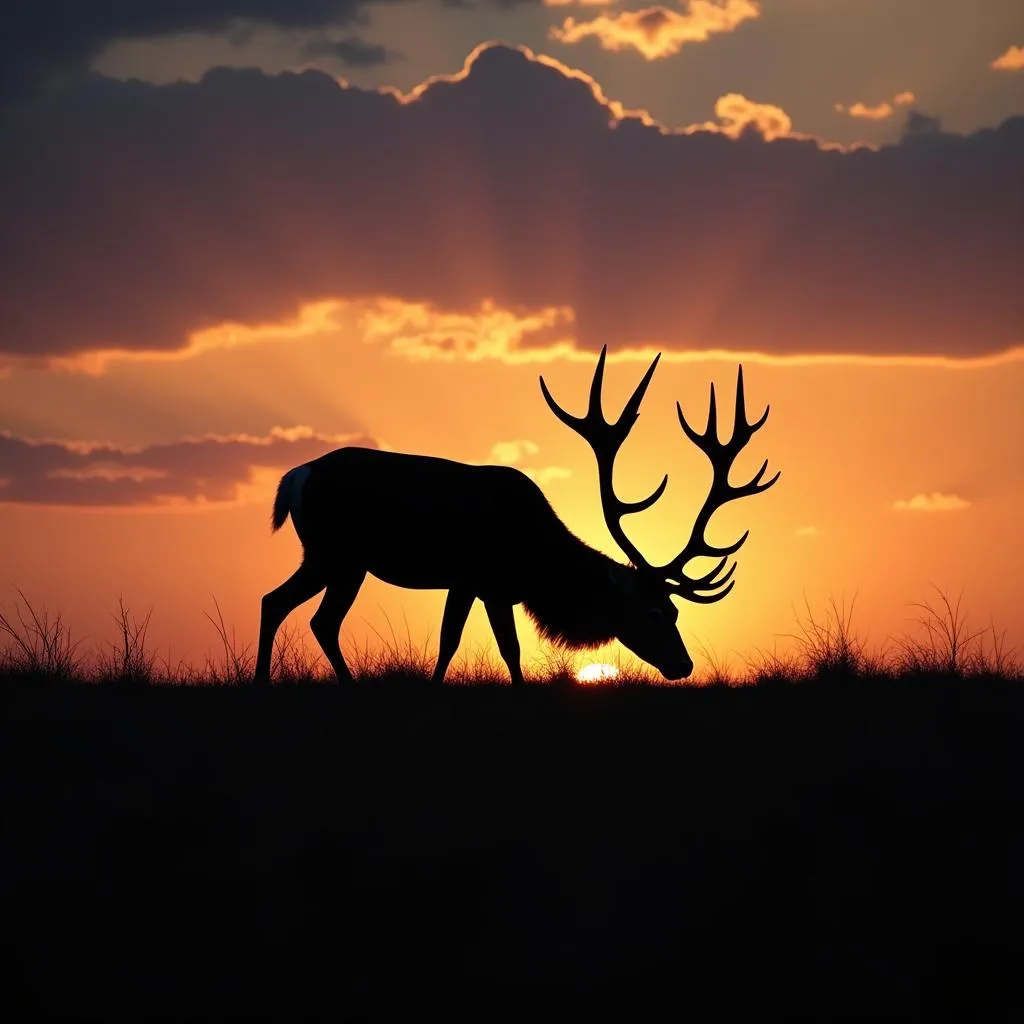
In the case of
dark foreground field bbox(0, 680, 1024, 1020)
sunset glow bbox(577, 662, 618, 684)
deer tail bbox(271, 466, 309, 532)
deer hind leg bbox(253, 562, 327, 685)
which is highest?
deer tail bbox(271, 466, 309, 532)

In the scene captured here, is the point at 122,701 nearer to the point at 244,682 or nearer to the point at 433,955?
the point at 244,682

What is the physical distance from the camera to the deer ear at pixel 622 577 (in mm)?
13289

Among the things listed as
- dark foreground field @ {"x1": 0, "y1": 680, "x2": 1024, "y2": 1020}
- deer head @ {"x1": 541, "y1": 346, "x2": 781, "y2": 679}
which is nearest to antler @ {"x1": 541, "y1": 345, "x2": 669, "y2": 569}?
deer head @ {"x1": 541, "y1": 346, "x2": 781, "y2": 679}

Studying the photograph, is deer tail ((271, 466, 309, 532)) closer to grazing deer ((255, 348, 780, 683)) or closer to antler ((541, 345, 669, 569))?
grazing deer ((255, 348, 780, 683))

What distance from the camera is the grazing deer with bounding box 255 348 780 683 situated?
12.9 m

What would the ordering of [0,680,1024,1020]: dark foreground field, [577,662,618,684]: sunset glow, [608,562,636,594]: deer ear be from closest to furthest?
[0,680,1024,1020]: dark foreground field, [577,662,618,684]: sunset glow, [608,562,636,594]: deer ear

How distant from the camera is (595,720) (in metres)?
8.66

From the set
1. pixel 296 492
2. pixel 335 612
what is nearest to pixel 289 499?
pixel 296 492

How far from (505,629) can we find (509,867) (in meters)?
6.56

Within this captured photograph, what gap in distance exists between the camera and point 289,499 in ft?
42.5

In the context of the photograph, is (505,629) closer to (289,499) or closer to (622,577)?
(622,577)

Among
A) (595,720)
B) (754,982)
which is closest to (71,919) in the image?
(754,982)

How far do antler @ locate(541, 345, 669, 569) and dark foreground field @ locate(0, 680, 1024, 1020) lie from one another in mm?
4994

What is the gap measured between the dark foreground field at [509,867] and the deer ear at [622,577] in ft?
15.7
